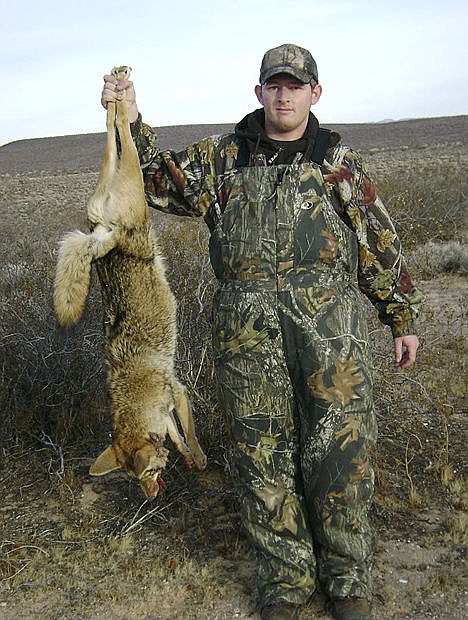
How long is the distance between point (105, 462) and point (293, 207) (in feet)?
6.21

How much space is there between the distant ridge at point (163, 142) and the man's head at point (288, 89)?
1636 inches

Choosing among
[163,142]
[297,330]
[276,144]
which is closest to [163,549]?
[297,330]

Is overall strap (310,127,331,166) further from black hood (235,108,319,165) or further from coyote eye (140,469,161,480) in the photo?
coyote eye (140,469,161,480)

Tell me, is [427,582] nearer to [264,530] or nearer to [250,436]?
[264,530]

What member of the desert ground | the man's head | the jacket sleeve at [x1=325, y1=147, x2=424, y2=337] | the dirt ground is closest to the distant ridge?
the desert ground

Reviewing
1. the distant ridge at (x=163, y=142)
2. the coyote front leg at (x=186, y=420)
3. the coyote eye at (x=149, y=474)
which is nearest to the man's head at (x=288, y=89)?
the coyote front leg at (x=186, y=420)

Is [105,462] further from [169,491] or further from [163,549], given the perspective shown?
[169,491]

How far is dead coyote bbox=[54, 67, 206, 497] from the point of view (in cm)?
335

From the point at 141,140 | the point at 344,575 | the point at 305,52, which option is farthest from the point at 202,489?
the point at 305,52

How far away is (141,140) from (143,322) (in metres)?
1.01

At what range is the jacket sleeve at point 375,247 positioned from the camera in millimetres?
3348

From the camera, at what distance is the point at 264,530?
3586 millimetres

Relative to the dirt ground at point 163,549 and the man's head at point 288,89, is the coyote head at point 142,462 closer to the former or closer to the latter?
the dirt ground at point 163,549

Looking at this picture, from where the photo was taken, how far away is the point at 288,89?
10.9 feet
